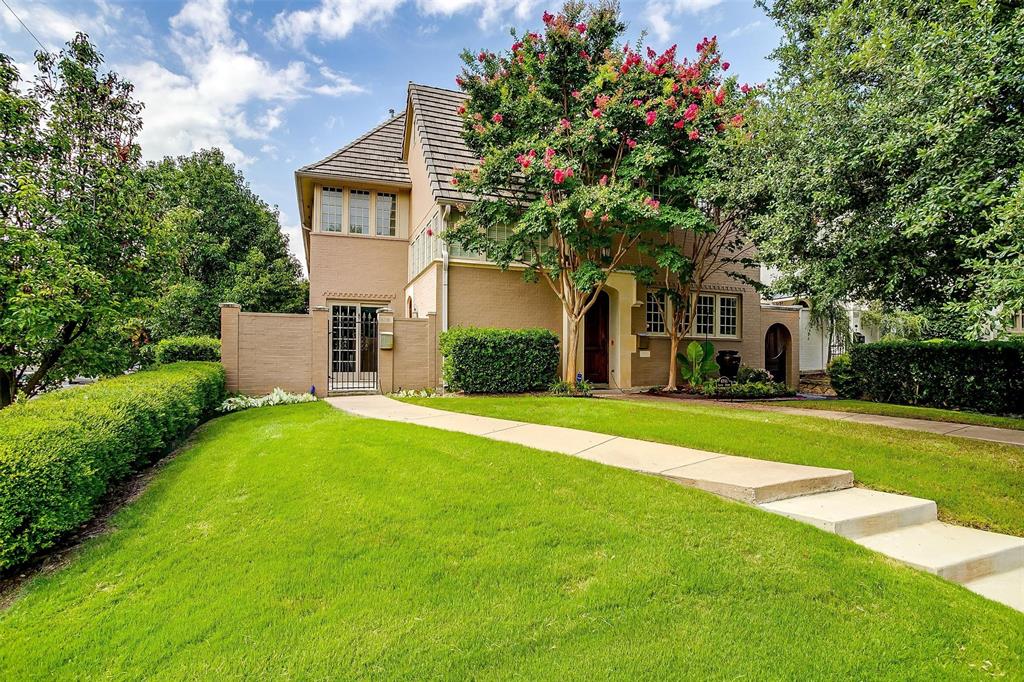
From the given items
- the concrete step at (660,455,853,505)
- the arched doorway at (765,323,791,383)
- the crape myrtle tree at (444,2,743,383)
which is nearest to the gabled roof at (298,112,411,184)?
the crape myrtle tree at (444,2,743,383)

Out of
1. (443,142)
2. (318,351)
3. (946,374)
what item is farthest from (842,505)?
Result: (443,142)

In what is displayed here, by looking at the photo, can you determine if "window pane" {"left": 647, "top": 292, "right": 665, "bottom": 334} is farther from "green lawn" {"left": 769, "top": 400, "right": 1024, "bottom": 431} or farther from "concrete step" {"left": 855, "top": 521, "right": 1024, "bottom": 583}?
"concrete step" {"left": 855, "top": 521, "right": 1024, "bottom": 583}

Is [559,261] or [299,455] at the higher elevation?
[559,261]

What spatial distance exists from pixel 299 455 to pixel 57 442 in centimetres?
210

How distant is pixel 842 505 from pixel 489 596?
3.16 meters

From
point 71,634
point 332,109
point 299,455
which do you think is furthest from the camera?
point 332,109

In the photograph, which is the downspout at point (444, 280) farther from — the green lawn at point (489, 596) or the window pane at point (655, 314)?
the green lawn at point (489, 596)

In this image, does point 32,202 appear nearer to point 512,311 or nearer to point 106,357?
point 106,357

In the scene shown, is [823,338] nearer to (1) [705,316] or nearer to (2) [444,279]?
(1) [705,316]

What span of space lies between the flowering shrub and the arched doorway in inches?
560

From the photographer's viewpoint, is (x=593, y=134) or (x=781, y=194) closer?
(x=781, y=194)

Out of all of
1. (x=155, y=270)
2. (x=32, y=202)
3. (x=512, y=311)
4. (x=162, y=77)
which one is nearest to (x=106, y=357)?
(x=155, y=270)

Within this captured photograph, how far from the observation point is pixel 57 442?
3857mm

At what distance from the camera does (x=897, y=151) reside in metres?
5.14
